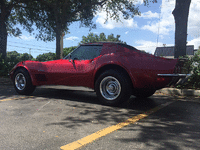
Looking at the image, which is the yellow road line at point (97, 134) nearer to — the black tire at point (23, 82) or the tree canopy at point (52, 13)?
the black tire at point (23, 82)

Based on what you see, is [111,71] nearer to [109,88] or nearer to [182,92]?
[109,88]

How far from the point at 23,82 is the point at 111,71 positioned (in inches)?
118

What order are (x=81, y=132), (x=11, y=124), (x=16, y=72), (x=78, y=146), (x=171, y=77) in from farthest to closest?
(x=16, y=72)
(x=171, y=77)
(x=11, y=124)
(x=81, y=132)
(x=78, y=146)

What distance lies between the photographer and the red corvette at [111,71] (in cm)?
395

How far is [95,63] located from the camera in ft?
14.5

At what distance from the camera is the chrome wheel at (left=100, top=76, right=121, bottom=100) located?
4.22 meters

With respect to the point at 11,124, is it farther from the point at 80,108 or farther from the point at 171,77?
the point at 171,77

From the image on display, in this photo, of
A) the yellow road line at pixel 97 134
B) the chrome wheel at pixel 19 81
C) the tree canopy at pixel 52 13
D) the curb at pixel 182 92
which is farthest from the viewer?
the tree canopy at pixel 52 13

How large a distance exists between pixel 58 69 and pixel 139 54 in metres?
2.17

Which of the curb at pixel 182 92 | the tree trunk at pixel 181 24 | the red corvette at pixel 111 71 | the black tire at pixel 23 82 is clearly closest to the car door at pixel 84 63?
the red corvette at pixel 111 71

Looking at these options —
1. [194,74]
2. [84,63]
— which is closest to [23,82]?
[84,63]

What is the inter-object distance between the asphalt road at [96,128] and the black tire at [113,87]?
23 cm

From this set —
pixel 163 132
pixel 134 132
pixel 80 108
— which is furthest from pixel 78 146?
pixel 80 108

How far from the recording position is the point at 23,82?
5.75 meters
